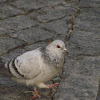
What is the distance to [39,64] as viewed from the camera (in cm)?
359

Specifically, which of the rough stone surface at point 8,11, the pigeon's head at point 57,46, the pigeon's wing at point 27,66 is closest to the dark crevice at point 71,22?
the rough stone surface at point 8,11

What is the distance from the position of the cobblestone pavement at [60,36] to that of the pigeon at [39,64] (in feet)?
0.86

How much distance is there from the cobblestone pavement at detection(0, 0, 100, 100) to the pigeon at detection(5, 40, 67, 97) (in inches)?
10.3

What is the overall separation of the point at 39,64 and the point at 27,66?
169mm

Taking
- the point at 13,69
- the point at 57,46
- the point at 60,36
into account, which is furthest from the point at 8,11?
the point at 57,46

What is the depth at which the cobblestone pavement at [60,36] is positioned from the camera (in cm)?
399

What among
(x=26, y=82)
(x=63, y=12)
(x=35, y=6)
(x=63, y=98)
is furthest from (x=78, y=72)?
(x=35, y=6)

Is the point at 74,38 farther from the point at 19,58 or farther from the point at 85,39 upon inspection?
the point at 19,58

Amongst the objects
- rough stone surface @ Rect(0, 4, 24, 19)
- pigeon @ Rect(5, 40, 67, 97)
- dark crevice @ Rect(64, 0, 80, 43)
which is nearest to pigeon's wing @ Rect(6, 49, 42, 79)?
pigeon @ Rect(5, 40, 67, 97)

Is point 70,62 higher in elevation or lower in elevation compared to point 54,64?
lower

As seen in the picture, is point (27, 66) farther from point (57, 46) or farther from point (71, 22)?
point (71, 22)

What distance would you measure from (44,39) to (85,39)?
0.82 m

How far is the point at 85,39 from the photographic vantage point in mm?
5469

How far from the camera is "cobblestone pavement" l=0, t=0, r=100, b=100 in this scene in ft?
13.1
